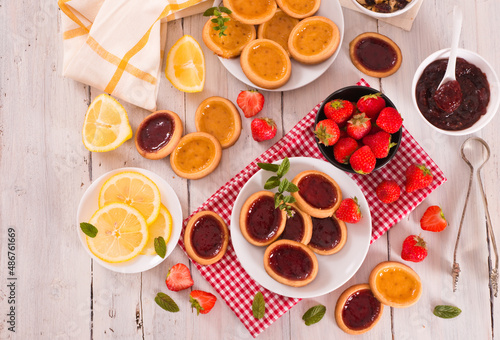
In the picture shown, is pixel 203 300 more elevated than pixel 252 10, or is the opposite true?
pixel 252 10

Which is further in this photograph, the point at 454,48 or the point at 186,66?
the point at 186,66

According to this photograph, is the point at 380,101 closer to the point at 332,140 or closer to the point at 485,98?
the point at 332,140

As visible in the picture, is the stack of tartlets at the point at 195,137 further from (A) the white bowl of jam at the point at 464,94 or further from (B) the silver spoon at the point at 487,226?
(B) the silver spoon at the point at 487,226

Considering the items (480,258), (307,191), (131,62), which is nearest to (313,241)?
(307,191)

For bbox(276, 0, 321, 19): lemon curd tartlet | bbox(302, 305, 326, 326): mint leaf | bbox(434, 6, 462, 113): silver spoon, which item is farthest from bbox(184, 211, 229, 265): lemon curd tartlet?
bbox(434, 6, 462, 113): silver spoon

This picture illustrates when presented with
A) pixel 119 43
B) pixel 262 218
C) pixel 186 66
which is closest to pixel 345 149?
Result: pixel 262 218

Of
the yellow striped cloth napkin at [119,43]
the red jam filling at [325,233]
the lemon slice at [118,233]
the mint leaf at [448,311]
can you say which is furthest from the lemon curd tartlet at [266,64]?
the mint leaf at [448,311]

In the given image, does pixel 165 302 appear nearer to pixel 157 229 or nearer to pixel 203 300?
pixel 203 300
